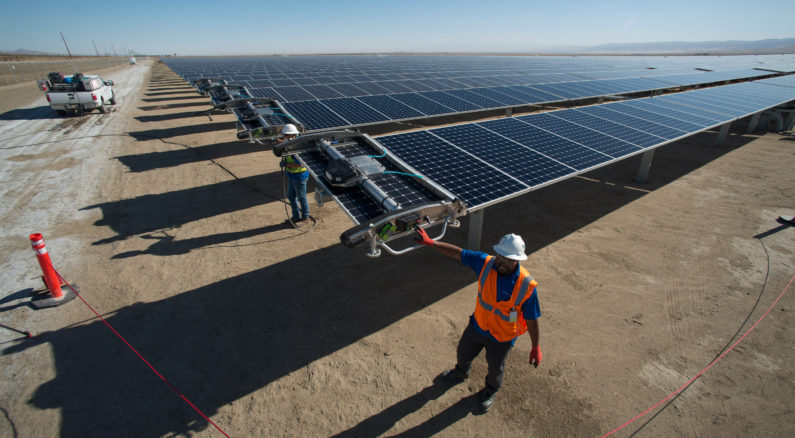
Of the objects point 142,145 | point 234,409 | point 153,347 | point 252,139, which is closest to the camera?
point 234,409

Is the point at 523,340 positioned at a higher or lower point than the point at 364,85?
lower

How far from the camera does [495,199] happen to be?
19.4 ft

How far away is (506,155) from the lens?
25.3ft

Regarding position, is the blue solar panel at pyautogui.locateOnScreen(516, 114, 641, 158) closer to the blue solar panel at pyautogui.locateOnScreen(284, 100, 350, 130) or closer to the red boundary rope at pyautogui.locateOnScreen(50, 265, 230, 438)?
the blue solar panel at pyautogui.locateOnScreen(284, 100, 350, 130)

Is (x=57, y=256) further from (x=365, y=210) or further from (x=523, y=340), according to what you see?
(x=523, y=340)

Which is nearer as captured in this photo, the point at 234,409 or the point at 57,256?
the point at 234,409

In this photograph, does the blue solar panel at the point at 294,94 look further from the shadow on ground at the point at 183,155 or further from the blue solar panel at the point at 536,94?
the blue solar panel at the point at 536,94

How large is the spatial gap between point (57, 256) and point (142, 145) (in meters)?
10.7

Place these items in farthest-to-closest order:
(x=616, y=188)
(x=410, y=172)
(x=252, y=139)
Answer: (x=616, y=188) < (x=252, y=139) < (x=410, y=172)

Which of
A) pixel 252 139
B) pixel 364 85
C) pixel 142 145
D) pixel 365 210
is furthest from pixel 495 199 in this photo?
pixel 142 145

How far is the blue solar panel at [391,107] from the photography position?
12.1 meters

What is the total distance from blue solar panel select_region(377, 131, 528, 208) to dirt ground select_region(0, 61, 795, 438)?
90.6 inches

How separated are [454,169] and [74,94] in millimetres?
26973

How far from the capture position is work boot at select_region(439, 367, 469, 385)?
509 centimetres
